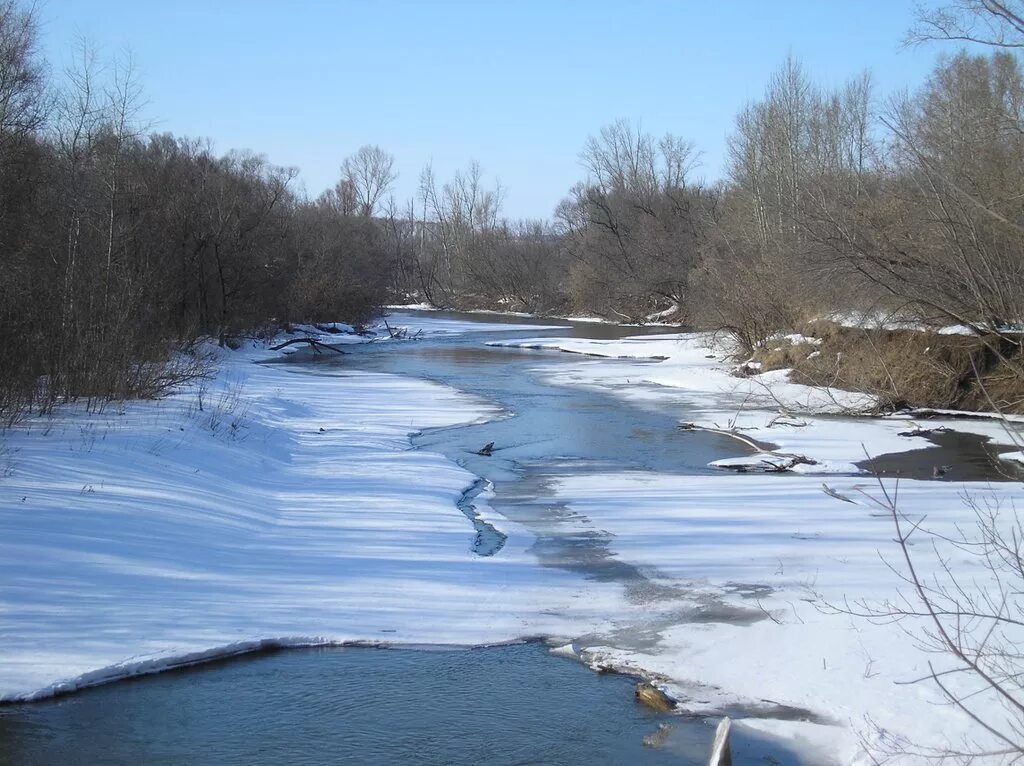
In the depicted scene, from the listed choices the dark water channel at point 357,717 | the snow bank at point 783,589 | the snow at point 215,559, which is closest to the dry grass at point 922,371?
the snow bank at point 783,589

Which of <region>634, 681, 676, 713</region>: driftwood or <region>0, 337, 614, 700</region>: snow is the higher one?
<region>0, 337, 614, 700</region>: snow

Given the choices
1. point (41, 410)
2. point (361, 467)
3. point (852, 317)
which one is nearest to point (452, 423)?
point (361, 467)

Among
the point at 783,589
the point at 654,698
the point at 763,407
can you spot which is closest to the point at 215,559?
the point at 654,698

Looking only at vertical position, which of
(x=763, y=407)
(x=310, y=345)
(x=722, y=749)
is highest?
(x=310, y=345)

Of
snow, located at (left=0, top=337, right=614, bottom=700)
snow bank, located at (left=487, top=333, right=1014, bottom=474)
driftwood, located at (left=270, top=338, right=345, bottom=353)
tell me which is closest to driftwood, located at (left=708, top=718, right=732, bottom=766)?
snow, located at (left=0, top=337, right=614, bottom=700)

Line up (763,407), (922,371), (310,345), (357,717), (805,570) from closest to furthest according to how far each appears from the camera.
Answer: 1. (357,717)
2. (805,570)
3. (922,371)
4. (763,407)
5. (310,345)

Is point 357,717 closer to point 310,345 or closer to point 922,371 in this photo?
point 922,371

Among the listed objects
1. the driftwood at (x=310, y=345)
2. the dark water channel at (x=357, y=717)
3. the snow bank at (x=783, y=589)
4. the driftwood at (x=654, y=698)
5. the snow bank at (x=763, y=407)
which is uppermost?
the driftwood at (x=310, y=345)

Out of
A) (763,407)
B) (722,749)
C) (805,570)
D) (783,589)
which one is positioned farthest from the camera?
(763,407)

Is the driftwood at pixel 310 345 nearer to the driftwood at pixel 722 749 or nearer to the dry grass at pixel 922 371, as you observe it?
the dry grass at pixel 922 371

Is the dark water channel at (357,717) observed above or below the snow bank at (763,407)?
below

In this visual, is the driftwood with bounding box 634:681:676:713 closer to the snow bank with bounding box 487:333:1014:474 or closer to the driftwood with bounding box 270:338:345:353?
the snow bank with bounding box 487:333:1014:474

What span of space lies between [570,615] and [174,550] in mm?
3938

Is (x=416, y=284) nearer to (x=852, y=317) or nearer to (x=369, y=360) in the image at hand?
(x=369, y=360)
